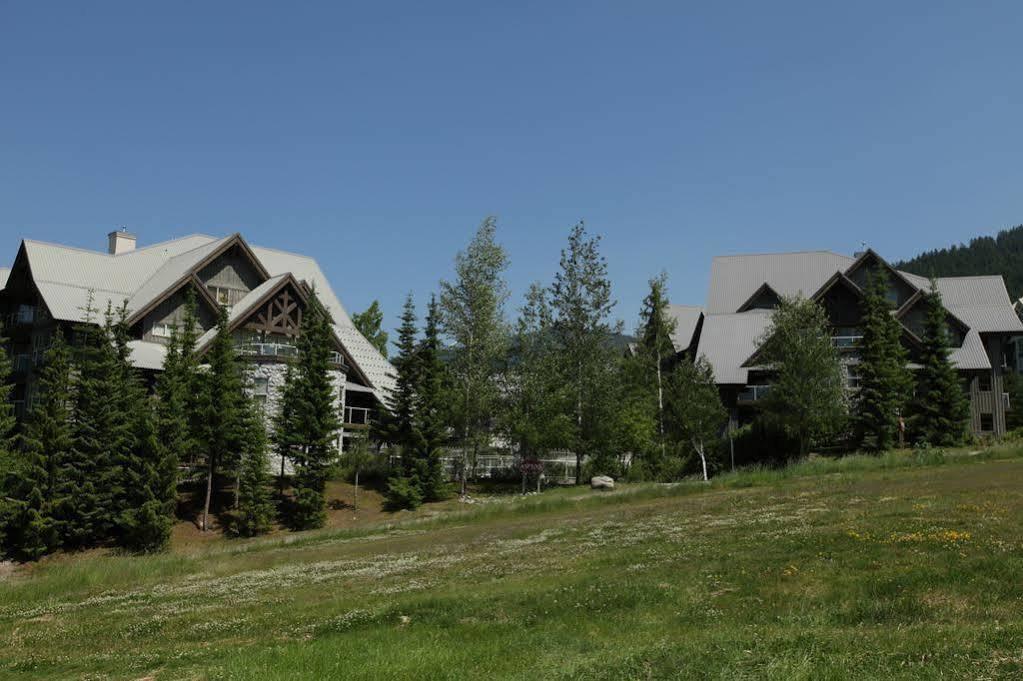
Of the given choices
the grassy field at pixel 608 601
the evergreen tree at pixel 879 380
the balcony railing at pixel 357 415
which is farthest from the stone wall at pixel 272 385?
the evergreen tree at pixel 879 380

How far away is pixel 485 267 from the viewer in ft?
209

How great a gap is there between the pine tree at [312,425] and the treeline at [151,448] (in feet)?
0.24

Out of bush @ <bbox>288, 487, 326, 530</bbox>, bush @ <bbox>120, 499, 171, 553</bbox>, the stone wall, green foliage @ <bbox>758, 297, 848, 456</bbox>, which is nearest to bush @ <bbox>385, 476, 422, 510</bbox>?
bush @ <bbox>288, 487, 326, 530</bbox>

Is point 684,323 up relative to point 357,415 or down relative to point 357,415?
up

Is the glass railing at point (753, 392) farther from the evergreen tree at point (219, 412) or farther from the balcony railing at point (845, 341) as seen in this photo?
the evergreen tree at point (219, 412)

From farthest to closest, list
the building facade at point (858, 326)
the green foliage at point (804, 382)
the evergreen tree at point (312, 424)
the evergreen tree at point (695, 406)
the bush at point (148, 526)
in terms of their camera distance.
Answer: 1. the building facade at point (858, 326)
2. the evergreen tree at point (695, 406)
3. the green foliage at point (804, 382)
4. the evergreen tree at point (312, 424)
5. the bush at point (148, 526)

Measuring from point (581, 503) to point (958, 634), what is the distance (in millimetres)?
30469

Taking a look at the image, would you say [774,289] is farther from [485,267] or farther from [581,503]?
[581,503]

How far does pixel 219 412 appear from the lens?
50.7 meters

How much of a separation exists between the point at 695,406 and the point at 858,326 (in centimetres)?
1859

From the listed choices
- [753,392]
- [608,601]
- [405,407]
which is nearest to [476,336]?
[405,407]

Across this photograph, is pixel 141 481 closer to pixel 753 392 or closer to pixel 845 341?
pixel 753 392

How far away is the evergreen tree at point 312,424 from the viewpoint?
51.5 m

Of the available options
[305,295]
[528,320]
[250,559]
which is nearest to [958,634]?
[250,559]
